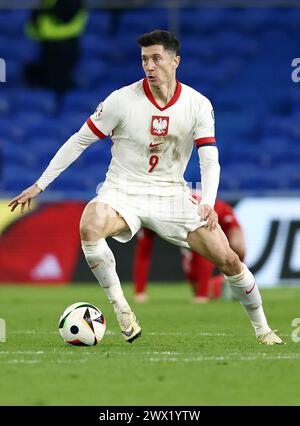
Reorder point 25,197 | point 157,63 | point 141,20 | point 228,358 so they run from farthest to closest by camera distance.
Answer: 1. point 141,20
2. point 157,63
3. point 25,197
4. point 228,358

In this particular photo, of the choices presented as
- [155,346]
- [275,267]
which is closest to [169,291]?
[275,267]

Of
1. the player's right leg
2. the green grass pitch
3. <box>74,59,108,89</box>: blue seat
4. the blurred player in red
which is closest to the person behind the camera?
the green grass pitch

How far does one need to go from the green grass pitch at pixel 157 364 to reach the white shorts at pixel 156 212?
0.84m

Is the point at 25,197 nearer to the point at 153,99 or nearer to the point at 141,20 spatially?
the point at 153,99

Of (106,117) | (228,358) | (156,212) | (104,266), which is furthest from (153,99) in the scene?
(228,358)

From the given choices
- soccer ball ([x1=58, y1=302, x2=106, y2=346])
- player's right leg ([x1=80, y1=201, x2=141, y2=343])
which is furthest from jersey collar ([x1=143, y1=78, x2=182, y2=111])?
soccer ball ([x1=58, y1=302, x2=106, y2=346])

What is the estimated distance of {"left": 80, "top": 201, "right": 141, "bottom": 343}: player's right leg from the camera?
8039 millimetres

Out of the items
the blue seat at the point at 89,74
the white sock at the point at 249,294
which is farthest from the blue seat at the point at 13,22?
the white sock at the point at 249,294

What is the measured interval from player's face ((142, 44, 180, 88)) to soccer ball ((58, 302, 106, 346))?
1.76m

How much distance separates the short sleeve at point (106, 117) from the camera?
8227 millimetres

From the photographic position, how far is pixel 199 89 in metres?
20.7

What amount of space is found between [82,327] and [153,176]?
4.14 feet

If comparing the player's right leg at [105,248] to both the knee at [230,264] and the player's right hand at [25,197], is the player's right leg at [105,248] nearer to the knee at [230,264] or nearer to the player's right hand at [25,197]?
the player's right hand at [25,197]

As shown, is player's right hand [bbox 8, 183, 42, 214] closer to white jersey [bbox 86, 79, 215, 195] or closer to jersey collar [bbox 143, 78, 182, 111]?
white jersey [bbox 86, 79, 215, 195]
